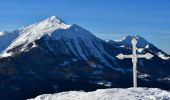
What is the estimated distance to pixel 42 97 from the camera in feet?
164

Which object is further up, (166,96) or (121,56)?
(121,56)

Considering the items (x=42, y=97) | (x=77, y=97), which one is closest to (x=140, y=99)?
(x=77, y=97)

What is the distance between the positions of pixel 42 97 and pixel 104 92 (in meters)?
6.10

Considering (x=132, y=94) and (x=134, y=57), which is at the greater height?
(x=134, y=57)

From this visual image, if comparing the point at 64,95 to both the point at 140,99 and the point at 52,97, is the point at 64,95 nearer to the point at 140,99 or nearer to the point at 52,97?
the point at 52,97

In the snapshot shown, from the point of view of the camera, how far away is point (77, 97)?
47.9 m

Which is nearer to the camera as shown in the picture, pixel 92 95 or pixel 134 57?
pixel 92 95

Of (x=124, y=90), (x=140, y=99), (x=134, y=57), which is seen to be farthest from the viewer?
(x=134, y=57)

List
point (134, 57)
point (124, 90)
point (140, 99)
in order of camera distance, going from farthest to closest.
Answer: point (134, 57) → point (124, 90) → point (140, 99)

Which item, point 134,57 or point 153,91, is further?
point 134,57

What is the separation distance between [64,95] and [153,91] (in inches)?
323

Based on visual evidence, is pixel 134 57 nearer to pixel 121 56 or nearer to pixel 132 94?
pixel 121 56

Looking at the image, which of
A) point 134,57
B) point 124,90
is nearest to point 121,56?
point 134,57

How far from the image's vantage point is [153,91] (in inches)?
1924
